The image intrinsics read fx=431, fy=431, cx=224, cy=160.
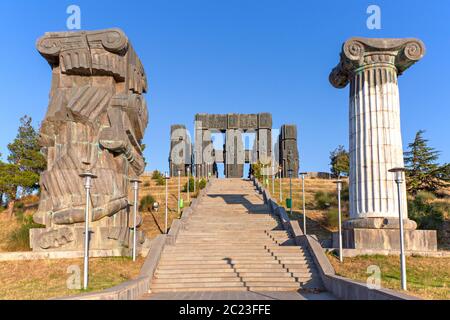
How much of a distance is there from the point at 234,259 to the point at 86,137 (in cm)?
638

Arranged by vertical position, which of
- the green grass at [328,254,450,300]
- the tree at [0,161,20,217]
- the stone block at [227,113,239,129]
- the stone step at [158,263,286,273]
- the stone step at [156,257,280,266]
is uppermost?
the stone block at [227,113,239,129]

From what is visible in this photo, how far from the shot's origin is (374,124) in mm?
14281

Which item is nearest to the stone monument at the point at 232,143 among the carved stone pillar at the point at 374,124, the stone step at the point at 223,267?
the carved stone pillar at the point at 374,124

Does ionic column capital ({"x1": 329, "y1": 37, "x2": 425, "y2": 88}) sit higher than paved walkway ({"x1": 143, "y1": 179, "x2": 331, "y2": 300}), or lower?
higher

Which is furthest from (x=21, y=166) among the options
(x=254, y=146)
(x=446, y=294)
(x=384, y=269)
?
(x=446, y=294)

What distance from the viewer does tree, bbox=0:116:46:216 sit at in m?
29.6

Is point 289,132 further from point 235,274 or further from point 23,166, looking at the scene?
point 235,274

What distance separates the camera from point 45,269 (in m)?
11.8

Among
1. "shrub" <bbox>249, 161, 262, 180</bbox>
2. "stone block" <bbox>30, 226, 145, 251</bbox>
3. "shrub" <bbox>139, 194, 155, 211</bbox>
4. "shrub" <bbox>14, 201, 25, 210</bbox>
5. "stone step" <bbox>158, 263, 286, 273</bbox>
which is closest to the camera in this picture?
"stone step" <bbox>158, 263, 286, 273</bbox>

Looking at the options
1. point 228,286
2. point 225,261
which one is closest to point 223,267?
point 225,261

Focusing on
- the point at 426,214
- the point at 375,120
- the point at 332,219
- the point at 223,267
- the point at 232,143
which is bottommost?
the point at 223,267

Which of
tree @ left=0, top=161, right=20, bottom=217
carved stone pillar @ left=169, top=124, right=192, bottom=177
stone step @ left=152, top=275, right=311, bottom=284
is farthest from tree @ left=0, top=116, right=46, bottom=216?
stone step @ left=152, top=275, right=311, bottom=284

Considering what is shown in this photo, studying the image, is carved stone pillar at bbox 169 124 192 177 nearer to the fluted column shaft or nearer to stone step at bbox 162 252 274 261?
stone step at bbox 162 252 274 261

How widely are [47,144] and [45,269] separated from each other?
466cm
